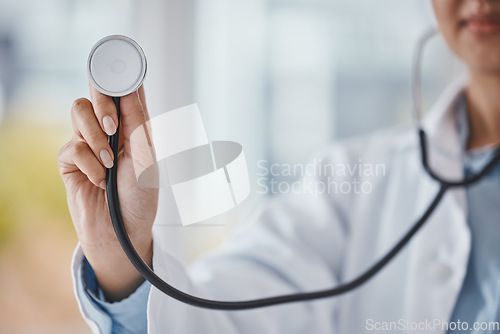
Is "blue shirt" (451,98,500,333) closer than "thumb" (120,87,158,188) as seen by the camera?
No

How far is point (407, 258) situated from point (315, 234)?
14 centimetres

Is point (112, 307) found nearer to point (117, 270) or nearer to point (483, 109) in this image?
point (117, 270)

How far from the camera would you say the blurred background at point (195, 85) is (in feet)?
1.42

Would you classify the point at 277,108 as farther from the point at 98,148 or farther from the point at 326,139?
the point at 98,148

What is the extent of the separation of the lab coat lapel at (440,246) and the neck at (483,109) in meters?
0.03

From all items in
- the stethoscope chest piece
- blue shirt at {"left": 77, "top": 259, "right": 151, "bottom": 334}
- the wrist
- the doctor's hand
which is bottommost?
blue shirt at {"left": 77, "top": 259, "right": 151, "bottom": 334}

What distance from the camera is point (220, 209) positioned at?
1.07ft

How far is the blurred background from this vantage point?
0.43 m

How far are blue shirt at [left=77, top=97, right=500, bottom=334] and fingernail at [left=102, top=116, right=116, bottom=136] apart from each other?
0.09m

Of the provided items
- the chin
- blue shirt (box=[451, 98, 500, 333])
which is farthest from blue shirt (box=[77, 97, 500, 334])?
the chin

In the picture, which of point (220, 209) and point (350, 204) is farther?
point (350, 204)

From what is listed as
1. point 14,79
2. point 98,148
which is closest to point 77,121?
point 98,148

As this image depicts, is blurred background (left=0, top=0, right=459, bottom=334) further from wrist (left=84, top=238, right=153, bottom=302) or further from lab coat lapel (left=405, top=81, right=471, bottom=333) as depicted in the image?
lab coat lapel (left=405, top=81, right=471, bottom=333)

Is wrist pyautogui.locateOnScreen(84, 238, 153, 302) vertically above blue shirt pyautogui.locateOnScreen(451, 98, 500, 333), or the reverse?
wrist pyautogui.locateOnScreen(84, 238, 153, 302)
